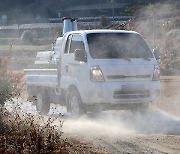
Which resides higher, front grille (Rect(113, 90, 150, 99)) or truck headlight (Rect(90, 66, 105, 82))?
truck headlight (Rect(90, 66, 105, 82))

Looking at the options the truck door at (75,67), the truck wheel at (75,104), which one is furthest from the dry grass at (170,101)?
the truck door at (75,67)

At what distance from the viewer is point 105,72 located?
11.9m

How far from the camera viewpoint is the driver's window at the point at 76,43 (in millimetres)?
12859

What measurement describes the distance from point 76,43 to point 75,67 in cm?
80

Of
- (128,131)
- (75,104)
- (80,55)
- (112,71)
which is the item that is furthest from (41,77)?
(128,131)

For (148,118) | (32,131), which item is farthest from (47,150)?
(148,118)

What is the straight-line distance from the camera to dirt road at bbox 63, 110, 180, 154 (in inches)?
348

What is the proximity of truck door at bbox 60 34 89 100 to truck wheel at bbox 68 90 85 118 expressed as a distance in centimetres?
20

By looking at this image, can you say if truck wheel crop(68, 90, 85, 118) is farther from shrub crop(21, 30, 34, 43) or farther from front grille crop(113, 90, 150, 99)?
shrub crop(21, 30, 34, 43)

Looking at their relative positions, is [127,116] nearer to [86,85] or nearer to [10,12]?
[86,85]

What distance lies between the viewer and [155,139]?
961cm

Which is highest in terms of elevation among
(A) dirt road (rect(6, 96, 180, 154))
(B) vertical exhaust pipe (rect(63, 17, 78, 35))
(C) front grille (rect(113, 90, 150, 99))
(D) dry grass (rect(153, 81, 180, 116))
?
(B) vertical exhaust pipe (rect(63, 17, 78, 35))

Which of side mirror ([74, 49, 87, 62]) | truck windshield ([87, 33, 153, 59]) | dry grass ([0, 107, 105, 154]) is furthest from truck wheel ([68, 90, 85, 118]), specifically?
dry grass ([0, 107, 105, 154])

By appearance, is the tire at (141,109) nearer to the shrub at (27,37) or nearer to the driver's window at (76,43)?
the driver's window at (76,43)
